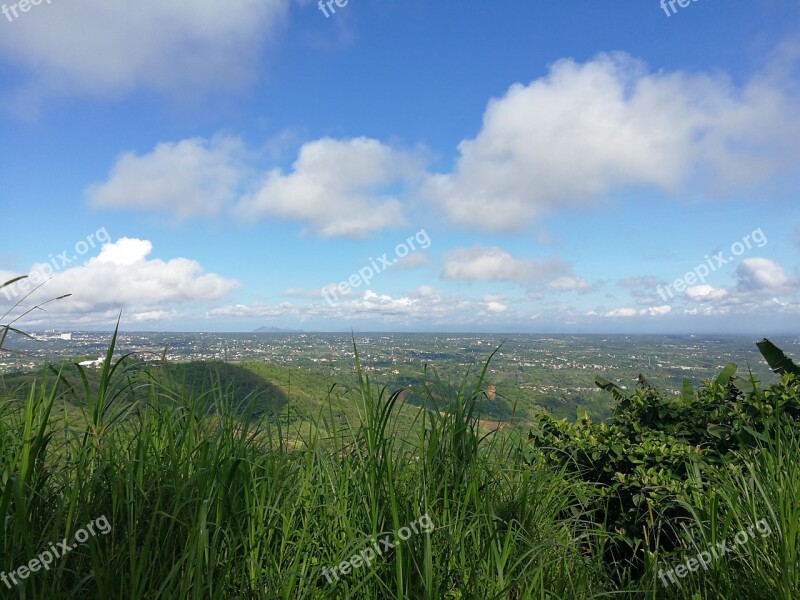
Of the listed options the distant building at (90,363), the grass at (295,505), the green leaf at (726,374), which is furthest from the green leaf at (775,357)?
the distant building at (90,363)

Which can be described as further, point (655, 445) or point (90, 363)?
point (655, 445)

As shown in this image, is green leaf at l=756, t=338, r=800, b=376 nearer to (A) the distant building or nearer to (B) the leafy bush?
(B) the leafy bush

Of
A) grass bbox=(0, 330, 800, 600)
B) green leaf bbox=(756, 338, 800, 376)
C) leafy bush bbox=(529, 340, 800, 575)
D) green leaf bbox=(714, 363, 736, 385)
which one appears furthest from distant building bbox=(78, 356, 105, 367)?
green leaf bbox=(756, 338, 800, 376)

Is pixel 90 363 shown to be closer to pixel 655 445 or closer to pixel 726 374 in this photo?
pixel 655 445

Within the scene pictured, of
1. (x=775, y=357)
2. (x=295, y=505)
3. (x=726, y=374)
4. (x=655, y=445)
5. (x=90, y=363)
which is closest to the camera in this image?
(x=295, y=505)

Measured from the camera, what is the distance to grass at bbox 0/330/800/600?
200cm

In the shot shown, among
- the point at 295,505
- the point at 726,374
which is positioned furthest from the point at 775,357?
the point at 295,505

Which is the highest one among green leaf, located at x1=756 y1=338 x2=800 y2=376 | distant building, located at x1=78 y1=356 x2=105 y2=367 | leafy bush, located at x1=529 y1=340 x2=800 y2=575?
distant building, located at x1=78 y1=356 x2=105 y2=367

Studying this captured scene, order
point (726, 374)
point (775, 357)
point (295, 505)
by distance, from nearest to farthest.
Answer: point (295, 505) < point (726, 374) < point (775, 357)

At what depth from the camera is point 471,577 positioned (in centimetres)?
215

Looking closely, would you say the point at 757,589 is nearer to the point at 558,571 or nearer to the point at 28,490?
the point at 558,571

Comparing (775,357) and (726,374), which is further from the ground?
(775,357)

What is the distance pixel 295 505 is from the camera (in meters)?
2.31

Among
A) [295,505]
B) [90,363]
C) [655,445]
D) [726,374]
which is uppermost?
[90,363]
